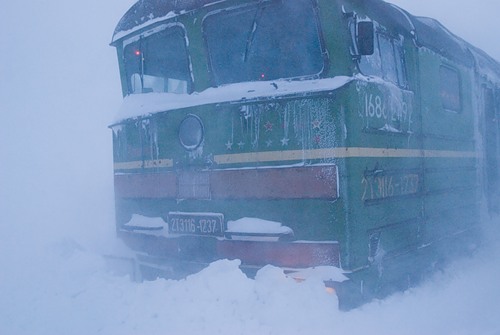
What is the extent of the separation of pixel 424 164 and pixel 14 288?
432 cm

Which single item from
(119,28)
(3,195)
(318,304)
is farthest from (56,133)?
(318,304)

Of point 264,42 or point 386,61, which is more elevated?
point 264,42

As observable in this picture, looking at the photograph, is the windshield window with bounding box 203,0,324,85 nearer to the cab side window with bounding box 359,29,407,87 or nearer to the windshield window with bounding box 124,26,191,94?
the windshield window with bounding box 124,26,191,94

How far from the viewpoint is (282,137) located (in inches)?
158

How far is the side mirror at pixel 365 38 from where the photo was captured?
395cm

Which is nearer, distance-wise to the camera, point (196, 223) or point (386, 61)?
point (196, 223)

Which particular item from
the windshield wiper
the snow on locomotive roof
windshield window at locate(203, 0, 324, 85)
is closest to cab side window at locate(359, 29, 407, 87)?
windshield window at locate(203, 0, 324, 85)

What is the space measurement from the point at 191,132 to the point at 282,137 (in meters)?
0.95

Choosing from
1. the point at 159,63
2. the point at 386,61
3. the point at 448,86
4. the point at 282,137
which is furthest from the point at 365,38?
the point at 448,86

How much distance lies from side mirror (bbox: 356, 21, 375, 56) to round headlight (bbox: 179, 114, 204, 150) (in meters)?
1.53

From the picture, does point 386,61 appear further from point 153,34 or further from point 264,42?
point 153,34

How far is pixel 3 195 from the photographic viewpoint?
9.92m

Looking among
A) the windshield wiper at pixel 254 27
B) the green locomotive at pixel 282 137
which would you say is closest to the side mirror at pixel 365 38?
the green locomotive at pixel 282 137

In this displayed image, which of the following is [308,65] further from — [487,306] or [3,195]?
[3,195]
